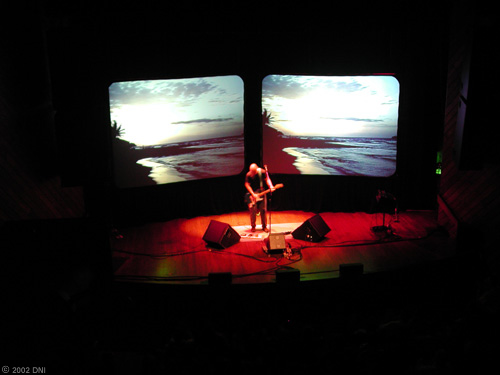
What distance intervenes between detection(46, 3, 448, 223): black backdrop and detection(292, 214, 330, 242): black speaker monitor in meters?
1.42

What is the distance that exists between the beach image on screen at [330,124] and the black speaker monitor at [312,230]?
149cm

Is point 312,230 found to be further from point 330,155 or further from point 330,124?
point 330,124

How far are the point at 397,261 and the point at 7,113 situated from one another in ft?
19.5

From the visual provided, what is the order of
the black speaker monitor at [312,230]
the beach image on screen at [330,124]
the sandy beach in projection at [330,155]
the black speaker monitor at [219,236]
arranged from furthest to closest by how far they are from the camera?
1. the sandy beach in projection at [330,155]
2. the beach image on screen at [330,124]
3. the black speaker monitor at [312,230]
4. the black speaker monitor at [219,236]

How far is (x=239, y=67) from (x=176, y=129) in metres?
1.54

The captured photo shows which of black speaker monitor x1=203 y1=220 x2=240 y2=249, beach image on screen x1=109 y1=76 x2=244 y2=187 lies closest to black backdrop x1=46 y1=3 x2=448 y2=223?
beach image on screen x1=109 y1=76 x2=244 y2=187

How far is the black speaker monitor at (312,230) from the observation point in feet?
28.2

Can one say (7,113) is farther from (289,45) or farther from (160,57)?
(289,45)

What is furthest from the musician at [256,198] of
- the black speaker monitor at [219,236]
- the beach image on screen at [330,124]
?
the beach image on screen at [330,124]

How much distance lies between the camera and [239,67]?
9.43m

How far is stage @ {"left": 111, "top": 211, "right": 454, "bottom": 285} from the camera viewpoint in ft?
24.7

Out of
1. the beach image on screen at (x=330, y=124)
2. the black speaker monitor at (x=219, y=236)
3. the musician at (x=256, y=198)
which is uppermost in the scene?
the beach image on screen at (x=330, y=124)

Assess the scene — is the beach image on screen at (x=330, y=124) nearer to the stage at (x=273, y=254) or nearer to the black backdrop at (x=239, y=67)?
the black backdrop at (x=239, y=67)

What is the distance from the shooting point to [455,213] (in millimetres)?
8523
